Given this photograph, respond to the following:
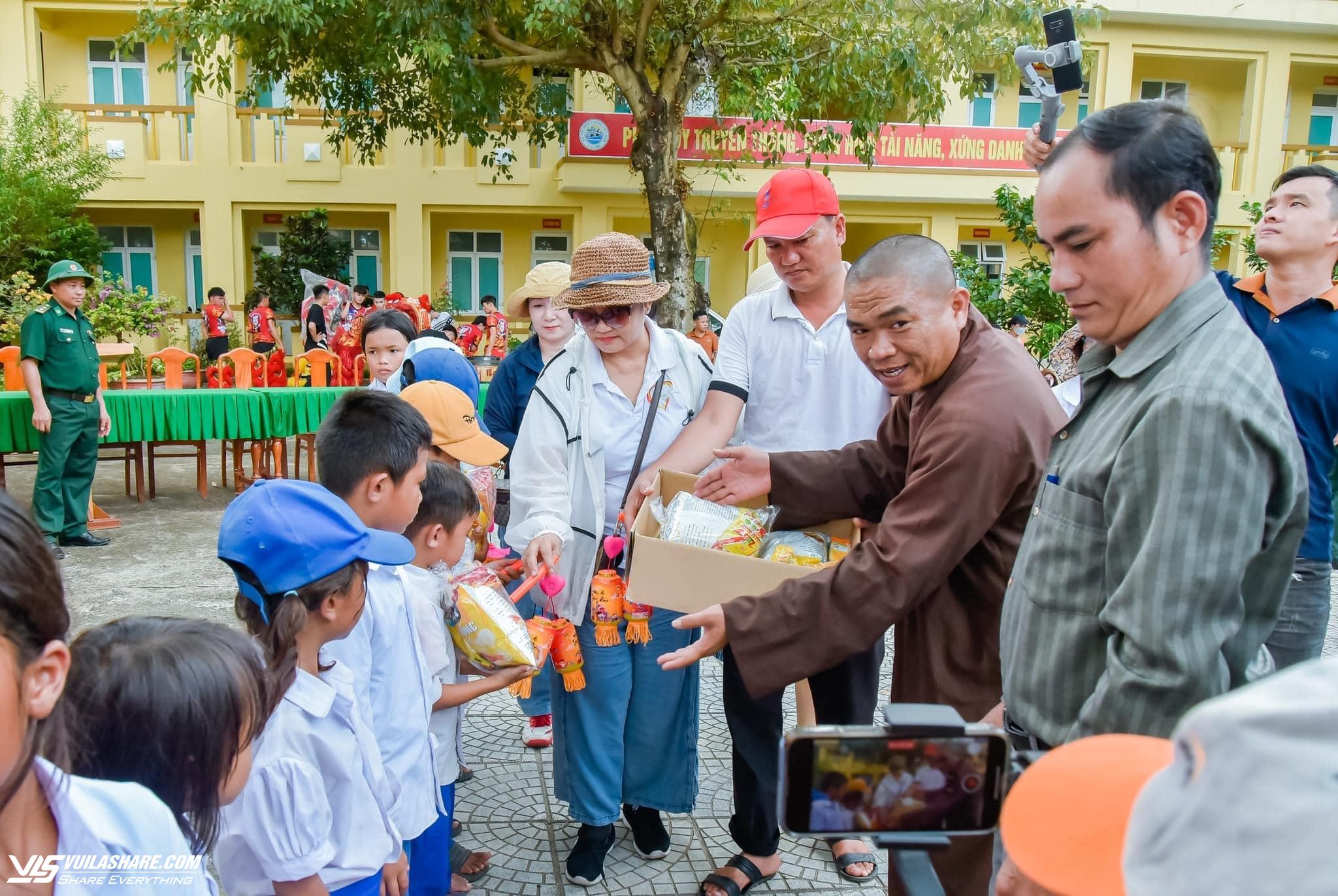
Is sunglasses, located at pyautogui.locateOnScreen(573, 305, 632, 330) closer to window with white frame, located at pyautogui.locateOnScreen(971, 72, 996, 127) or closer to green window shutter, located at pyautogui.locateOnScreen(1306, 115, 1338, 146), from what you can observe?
window with white frame, located at pyautogui.locateOnScreen(971, 72, 996, 127)

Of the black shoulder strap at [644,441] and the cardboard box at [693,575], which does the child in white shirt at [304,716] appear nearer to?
the cardboard box at [693,575]

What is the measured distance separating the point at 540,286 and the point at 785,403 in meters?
1.78

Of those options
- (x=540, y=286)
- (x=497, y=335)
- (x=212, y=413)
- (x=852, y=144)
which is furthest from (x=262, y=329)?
(x=540, y=286)

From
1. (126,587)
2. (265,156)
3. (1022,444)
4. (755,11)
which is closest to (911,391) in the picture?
(1022,444)

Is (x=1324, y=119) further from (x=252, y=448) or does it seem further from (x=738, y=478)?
(x=738, y=478)

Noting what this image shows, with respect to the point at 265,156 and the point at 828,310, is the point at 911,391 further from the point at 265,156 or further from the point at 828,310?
the point at 265,156

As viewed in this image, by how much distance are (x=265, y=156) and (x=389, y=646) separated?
18209 mm

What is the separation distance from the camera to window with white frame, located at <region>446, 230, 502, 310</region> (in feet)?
64.7

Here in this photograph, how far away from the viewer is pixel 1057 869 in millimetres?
681

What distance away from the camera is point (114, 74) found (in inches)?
712

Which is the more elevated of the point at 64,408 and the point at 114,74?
the point at 114,74

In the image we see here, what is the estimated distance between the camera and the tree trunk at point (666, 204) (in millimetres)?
11867

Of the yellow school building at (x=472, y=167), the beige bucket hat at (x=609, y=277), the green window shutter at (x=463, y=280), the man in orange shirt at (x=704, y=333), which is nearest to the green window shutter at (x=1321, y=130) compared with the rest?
the yellow school building at (x=472, y=167)

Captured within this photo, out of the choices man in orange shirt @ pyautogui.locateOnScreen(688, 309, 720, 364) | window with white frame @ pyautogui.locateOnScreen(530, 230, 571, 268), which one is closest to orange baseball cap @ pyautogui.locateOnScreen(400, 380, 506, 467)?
man in orange shirt @ pyautogui.locateOnScreen(688, 309, 720, 364)
